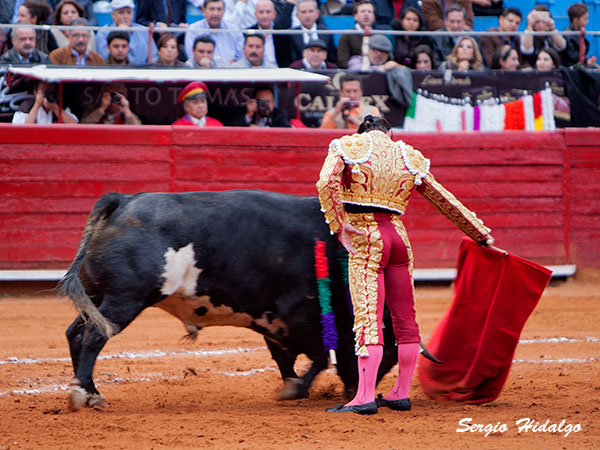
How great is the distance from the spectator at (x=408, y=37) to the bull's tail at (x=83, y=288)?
512 centimetres


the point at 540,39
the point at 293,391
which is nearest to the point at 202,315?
the point at 293,391

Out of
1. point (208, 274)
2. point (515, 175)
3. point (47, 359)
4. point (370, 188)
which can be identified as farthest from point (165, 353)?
point (515, 175)

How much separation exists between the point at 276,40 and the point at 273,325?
→ 16.4 feet

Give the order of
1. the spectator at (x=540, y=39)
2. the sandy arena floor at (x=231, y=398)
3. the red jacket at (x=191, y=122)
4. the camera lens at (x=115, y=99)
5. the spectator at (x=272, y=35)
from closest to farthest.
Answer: the sandy arena floor at (x=231, y=398)
the camera lens at (x=115, y=99)
the red jacket at (x=191, y=122)
the spectator at (x=272, y=35)
the spectator at (x=540, y=39)

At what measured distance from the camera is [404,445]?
3537 mm

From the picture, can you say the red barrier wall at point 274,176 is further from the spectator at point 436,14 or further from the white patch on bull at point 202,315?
the white patch on bull at point 202,315

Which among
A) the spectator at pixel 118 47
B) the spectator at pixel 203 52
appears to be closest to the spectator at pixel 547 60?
the spectator at pixel 203 52

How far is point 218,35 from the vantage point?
28.6 feet

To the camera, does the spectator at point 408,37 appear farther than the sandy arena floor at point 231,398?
Yes

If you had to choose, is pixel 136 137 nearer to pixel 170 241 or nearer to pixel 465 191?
pixel 465 191

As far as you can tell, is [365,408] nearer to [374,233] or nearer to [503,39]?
[374,233]

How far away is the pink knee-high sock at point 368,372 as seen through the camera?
410cm

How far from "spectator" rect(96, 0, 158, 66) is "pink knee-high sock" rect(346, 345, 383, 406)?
16.4 feet

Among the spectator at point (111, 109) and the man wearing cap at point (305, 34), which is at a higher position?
the man wearing cap at point (305, 34)
